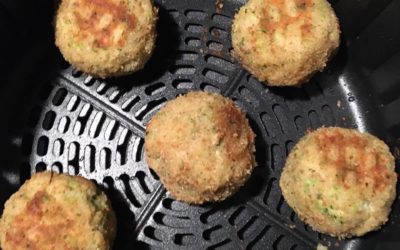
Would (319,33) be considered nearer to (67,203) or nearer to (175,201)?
(175,201)

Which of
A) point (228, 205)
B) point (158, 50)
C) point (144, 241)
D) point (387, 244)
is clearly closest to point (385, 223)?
point (387, 244)

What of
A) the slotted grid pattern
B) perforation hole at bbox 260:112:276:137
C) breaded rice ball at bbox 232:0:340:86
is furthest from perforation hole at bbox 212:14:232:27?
perforation hole at bbox 260:112:276:137

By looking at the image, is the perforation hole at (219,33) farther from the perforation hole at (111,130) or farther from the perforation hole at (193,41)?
the perforation hole at (111,130)

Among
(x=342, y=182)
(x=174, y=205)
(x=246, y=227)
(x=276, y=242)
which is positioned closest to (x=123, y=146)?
(x=174, y=205)

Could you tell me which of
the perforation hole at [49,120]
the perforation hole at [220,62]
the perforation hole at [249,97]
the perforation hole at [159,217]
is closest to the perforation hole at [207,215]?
the perforation hole at [159,217]

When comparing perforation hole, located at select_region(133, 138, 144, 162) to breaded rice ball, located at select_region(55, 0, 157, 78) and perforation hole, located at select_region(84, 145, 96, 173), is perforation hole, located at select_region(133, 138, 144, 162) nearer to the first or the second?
perforation hole, located at select_region(84, 145, 96, 173)

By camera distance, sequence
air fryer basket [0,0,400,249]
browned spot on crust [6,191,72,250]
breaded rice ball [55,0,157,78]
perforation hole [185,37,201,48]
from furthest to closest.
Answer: perforation hole [185,37,201,48] < air fryer basket [0,0,400,249] < breaded rice ball [55,0,157,78] < browned spot on crust [6,191,72,250]
